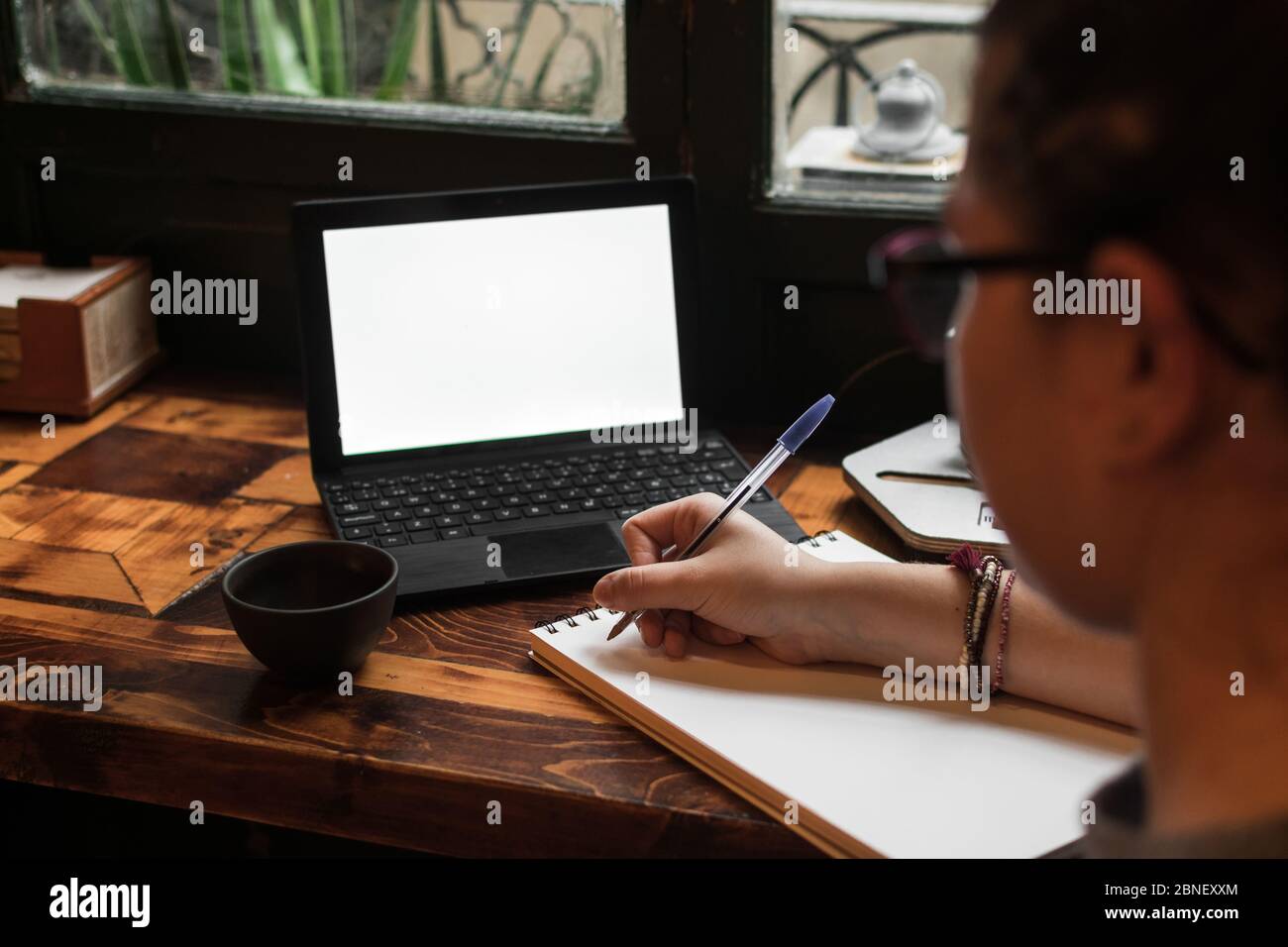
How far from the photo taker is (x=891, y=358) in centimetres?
149

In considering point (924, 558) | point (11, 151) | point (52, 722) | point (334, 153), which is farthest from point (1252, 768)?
point (11, 151)

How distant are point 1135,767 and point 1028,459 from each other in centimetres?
18

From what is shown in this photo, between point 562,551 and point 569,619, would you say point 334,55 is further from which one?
point 569,619

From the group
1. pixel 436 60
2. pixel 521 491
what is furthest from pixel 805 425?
pixel 436 60

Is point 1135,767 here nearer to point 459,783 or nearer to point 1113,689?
point 1113,689

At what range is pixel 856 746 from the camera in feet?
2.96

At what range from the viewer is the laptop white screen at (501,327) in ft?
4.17

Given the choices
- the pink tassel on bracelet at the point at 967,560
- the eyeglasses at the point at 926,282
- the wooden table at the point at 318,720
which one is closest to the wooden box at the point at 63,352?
the wooden table at the point at 318,720

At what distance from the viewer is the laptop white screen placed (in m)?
1.27

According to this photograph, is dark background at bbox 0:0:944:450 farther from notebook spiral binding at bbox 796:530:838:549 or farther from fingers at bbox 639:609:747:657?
fingers at bbox 639:609:747:657

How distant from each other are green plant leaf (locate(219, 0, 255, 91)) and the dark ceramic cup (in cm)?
78

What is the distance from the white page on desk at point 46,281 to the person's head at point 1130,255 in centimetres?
119

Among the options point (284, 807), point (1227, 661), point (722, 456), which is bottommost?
point (284, 807)

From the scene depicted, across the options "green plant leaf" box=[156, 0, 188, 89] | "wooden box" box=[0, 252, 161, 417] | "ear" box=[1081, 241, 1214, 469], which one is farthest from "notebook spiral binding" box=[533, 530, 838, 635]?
"green plant leaf" box=[156, 0, 188, 89]
